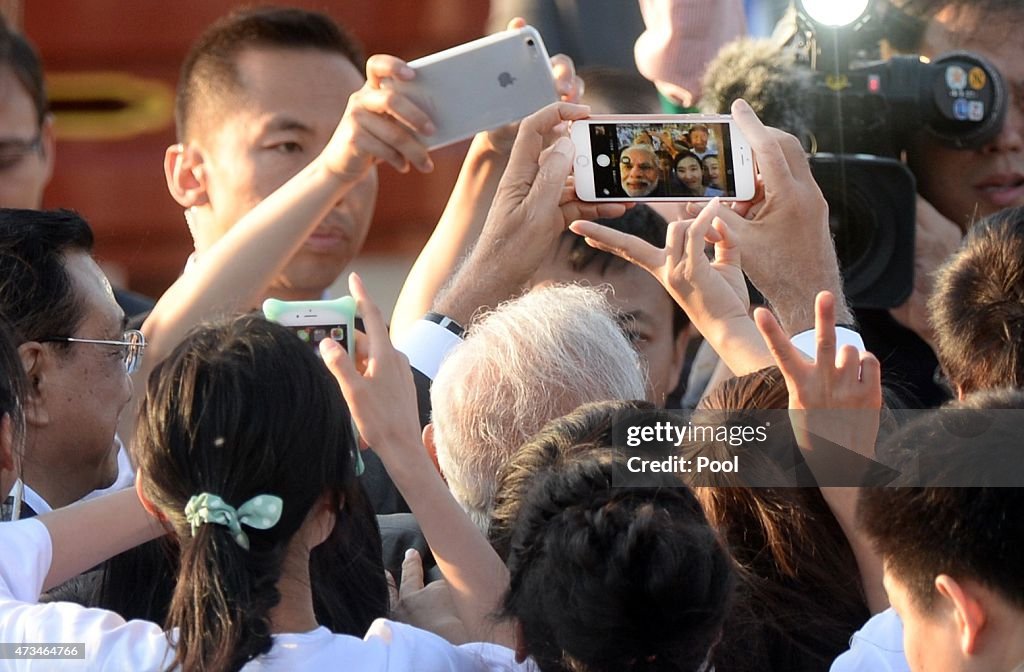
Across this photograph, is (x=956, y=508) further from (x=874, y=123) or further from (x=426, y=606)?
(x=874, y=123)

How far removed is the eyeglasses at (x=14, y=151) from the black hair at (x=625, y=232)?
111 cm

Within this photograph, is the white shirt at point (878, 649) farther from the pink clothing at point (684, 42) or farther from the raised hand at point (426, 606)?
the pink clothing at point (684, 42)

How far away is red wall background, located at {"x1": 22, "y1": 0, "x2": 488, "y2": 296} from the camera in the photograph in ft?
12.4

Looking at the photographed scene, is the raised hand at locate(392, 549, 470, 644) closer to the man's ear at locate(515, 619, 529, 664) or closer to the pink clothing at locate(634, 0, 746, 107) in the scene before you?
the man's ear at locate(515, 619, 529, 664)

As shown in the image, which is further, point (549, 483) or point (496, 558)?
point (496, 558)

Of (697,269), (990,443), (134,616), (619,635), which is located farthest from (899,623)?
(134,616)

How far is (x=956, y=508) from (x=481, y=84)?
111cm

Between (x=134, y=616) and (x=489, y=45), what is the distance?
99 cm

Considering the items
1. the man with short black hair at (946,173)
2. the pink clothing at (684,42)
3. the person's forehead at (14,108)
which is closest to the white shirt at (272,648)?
the man with short black hair at (946,173)

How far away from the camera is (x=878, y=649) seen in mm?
1457

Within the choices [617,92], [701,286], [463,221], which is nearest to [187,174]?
[463,221]

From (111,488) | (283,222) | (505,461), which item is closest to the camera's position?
(505,461)

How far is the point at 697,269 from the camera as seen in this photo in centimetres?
191

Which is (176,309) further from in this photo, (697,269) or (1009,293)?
(1009,293)
